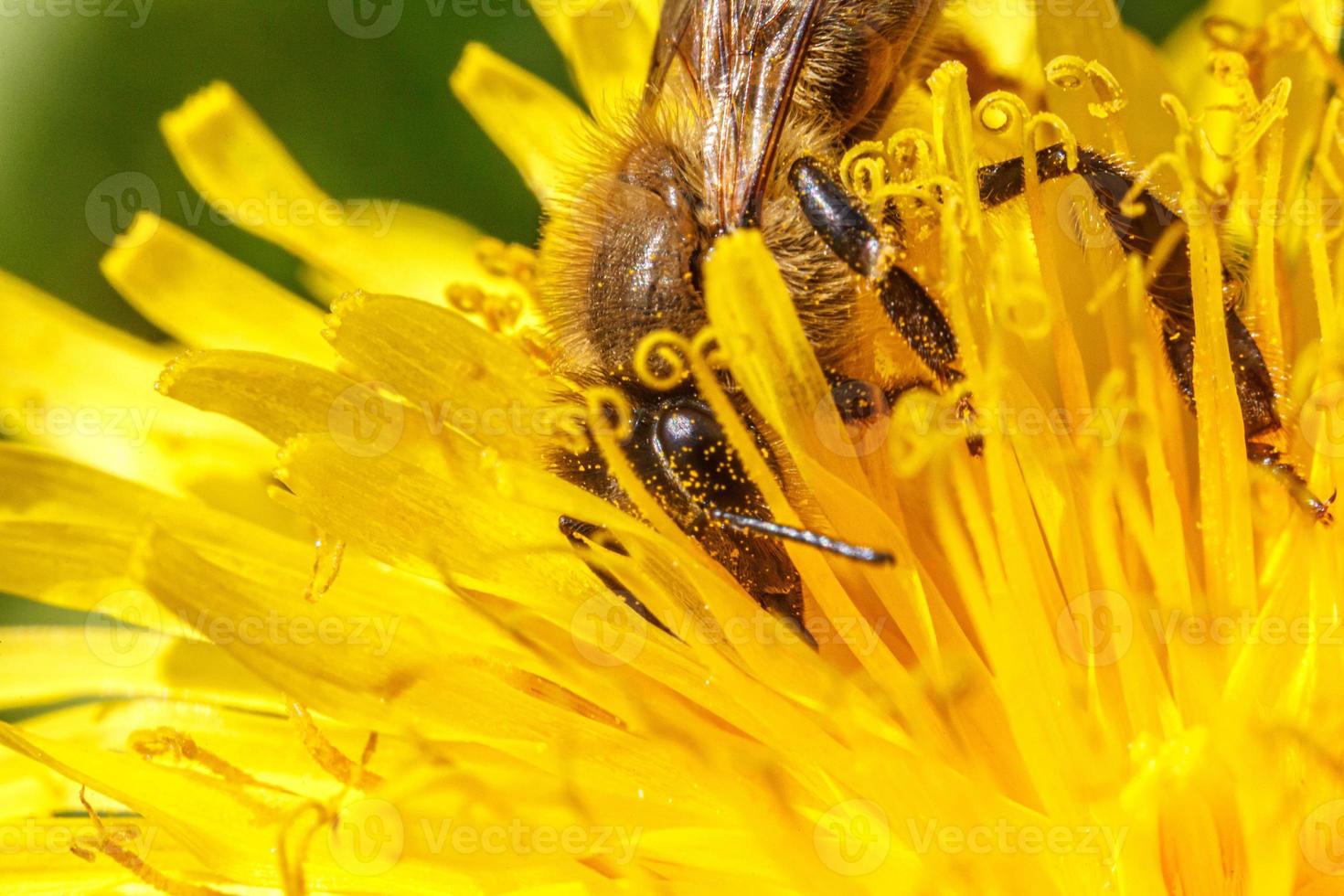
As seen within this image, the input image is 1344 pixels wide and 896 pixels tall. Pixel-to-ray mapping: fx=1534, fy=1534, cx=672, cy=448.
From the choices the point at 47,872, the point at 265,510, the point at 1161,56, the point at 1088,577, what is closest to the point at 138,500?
the point at 265,510

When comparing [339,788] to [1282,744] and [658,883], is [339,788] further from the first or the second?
[1282,744]
